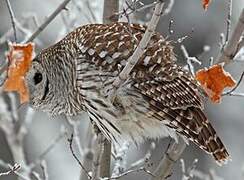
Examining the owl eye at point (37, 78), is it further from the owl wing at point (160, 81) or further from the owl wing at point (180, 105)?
the owl wing at point (180, 105)

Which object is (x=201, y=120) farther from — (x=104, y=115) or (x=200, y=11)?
(x=200, y=11)

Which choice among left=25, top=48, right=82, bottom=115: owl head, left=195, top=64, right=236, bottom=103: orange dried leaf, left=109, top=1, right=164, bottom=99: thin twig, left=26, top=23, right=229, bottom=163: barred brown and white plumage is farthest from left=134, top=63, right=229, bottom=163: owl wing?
left=25, top=48, right=82, bottom=115: owl head

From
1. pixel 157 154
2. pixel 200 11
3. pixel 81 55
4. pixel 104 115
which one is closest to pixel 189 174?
pixel 104 115

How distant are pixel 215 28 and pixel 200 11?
0.37m

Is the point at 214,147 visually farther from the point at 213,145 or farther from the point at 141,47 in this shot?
the point at 141,47

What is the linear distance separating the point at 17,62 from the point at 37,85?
810 millimetres

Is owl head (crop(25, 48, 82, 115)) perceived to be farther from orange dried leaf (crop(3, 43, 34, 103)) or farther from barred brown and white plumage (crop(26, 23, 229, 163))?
orange dried leaf (crop(3, 43, 34, 103))

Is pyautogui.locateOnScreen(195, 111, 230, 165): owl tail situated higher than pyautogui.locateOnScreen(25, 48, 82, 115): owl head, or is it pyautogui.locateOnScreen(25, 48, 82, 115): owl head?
pyautogui.locateOnScreen(25, 48, 82, 115): owl head

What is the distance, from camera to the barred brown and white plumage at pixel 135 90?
14.5 ft

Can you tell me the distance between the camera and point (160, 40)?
472 cm

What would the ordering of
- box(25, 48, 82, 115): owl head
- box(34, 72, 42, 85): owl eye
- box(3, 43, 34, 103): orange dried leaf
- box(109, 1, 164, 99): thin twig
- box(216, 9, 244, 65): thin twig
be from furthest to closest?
box(34, 72, 42, 85): owl eye → box(25, 48, 82, 115): owl head → box(216, 9, 244, 65): thin twig → box(3, 43, 34, 103): orange dried leaf → box(109, 1, 164, 99): thin twig

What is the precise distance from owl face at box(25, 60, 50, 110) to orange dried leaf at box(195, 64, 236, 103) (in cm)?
123

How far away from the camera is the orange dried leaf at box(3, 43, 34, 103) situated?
422 cm

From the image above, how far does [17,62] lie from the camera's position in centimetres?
430
